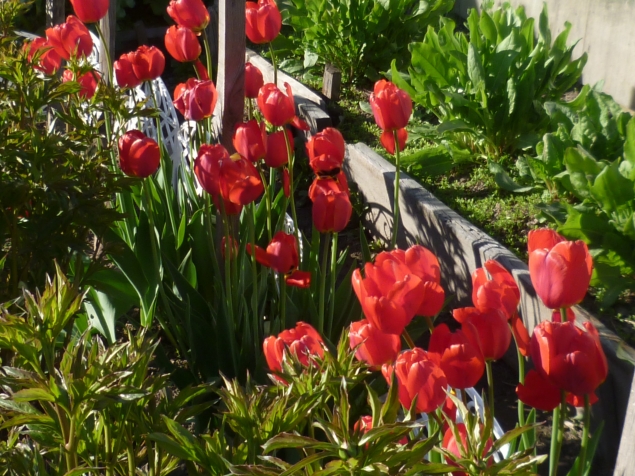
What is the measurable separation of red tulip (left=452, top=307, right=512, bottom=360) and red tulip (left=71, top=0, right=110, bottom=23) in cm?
162

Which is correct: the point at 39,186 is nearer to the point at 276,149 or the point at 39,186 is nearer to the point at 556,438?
the point at 276,149

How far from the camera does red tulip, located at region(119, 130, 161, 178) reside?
1649mm

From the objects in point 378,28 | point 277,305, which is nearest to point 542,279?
point 277,305

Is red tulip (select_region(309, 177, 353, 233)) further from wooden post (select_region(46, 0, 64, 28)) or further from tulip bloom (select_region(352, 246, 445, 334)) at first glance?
wooden post (select_region(46, 0, 64, 28))

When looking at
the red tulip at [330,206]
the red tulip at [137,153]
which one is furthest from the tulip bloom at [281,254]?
→ the red tulip at [137,153]

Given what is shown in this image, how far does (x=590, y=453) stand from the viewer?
1.27 m

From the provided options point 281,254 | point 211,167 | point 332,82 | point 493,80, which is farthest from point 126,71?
point 332,82

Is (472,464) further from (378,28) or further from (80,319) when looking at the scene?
(378,28)

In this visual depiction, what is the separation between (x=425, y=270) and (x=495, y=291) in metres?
0.11

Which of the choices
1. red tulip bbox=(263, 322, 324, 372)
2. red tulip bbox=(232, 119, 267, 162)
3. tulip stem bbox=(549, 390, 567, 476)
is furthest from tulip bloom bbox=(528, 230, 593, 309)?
red tulip bbox=(232, 119, 267, 162)

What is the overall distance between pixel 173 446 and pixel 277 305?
1.34 m

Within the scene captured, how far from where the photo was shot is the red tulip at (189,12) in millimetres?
2127

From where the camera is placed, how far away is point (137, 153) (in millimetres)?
1653

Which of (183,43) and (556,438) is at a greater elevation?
(183,43)
